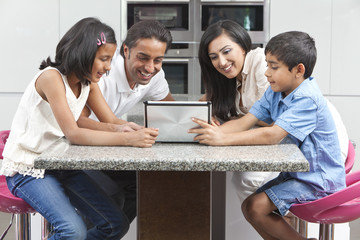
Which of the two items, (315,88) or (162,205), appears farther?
(315,88)

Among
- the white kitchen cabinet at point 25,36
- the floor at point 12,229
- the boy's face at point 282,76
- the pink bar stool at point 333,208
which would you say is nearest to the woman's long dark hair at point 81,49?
the boy's face at point 282,76

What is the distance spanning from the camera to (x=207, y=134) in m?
1.75

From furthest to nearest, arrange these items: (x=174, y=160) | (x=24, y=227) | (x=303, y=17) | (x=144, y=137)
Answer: (x=303, y=17)
(x=24, y=227)
(x=144, y=137)
(x=174, y=160)

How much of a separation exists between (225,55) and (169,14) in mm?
2218

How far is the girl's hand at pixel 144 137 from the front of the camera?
5.65 ft

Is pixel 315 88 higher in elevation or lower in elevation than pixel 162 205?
higher

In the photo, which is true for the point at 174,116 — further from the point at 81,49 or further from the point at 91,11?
the point at 91,11

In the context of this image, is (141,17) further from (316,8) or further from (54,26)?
(316,8)

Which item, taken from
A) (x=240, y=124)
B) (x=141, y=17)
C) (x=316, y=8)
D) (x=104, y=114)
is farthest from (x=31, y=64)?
(x=240, y=124)

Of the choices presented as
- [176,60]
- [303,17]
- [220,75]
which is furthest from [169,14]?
[220,75]

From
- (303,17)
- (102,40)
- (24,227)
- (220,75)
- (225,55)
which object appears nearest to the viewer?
(102,40)

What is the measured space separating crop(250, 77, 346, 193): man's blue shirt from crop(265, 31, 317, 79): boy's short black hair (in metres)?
0.07

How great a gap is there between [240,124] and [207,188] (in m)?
0.41

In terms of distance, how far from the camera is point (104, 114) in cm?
219
